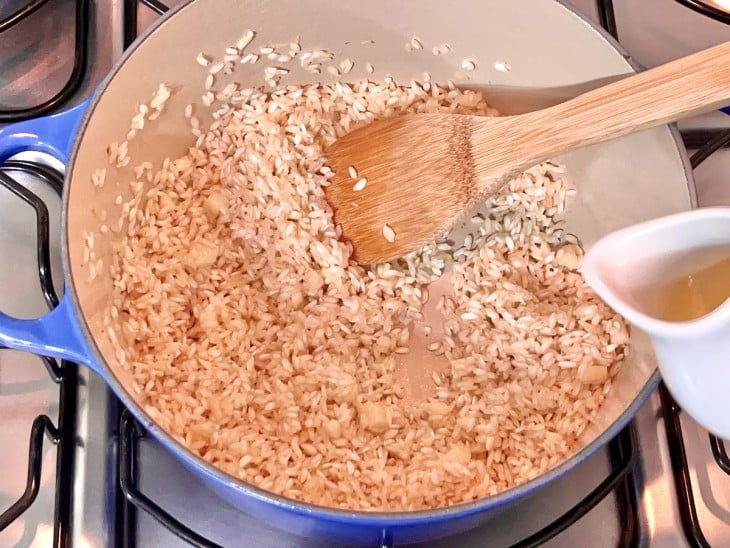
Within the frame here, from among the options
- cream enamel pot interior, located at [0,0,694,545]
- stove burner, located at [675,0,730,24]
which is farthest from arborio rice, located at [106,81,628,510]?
stove burner, located at [675,0,730,24]

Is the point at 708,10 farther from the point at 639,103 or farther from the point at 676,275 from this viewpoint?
the point at 676,275

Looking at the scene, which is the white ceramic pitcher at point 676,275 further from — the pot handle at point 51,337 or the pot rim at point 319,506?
the pot handle at point 51,337

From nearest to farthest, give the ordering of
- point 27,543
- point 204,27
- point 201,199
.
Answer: point 27,543 < point 204,27 < point 201,199

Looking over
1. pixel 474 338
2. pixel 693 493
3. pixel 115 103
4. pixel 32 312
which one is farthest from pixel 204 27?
pixel 693 493

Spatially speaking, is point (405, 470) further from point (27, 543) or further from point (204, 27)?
point (204, 27)

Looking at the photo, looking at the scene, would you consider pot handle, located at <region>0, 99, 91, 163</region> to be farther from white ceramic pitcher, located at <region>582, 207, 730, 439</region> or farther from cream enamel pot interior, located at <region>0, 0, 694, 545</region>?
white ceramic pitcher, located at <region>582, 207, 730, 439</region>

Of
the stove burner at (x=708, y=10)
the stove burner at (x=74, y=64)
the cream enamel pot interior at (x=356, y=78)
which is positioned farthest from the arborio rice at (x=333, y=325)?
the stove burner at (x=708, y=10)
